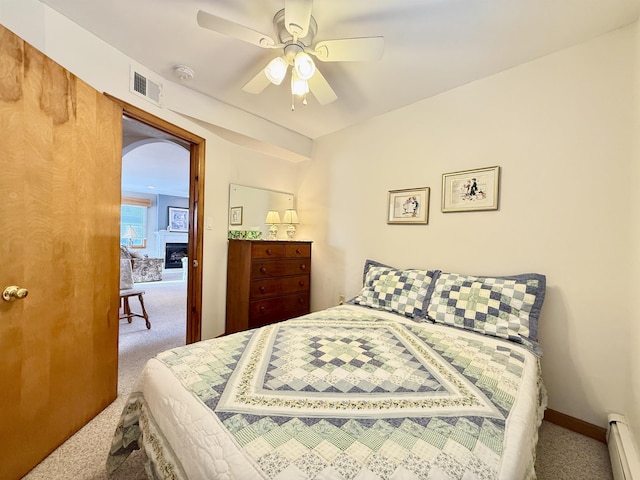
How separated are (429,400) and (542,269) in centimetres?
143

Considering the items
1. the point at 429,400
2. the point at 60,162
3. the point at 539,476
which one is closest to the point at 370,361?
the point at 429,400

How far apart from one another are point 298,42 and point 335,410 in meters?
1.88

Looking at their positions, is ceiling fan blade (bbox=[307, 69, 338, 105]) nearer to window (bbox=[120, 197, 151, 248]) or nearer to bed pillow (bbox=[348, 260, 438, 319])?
bed pillow (bbox=[348, 260, 438, 319])

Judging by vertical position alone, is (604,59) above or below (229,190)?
above

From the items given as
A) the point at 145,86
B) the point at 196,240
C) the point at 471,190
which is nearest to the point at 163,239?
the point at 196,240

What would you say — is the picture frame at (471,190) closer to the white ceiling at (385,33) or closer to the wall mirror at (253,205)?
the white ceiling at (385,33)

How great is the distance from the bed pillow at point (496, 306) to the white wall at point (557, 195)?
8.0 inches

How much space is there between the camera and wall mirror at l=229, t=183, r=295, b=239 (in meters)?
2.93

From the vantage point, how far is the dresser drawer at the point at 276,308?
264 centimetres

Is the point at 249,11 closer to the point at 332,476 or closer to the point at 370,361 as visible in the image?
the point at 370,361

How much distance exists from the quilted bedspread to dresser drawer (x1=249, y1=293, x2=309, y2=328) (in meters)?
1.20

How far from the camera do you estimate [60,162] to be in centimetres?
143

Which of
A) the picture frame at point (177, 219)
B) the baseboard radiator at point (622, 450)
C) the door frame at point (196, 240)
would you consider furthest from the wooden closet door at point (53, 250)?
the picture frame at point (177, 219)

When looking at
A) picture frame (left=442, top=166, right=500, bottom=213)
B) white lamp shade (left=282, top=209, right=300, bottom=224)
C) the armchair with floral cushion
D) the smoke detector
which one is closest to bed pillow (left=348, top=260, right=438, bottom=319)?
picture frame (left=442, top=166, right=500, bottom=213)
